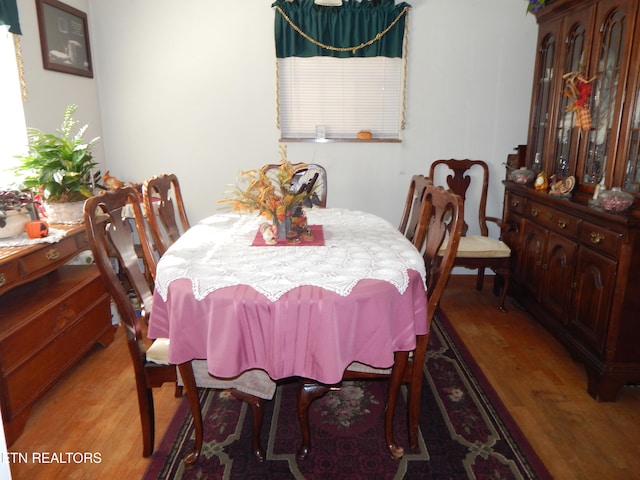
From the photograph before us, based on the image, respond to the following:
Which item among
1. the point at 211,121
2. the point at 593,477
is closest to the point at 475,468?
the point at 593,477

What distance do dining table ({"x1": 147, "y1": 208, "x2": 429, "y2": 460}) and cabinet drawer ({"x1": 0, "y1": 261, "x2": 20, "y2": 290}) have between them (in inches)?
30.5

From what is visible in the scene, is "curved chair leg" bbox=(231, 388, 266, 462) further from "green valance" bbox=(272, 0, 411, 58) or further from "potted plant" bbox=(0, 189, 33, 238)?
"green valance" bbox=(272, 0, 411, 58)

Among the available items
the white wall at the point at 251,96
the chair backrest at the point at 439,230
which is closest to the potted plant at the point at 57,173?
the white wall at the point at 251,96

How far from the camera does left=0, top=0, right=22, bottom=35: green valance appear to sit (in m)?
2.52

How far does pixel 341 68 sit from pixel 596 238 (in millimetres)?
2313

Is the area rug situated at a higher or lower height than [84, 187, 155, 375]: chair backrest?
lower

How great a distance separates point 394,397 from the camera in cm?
179

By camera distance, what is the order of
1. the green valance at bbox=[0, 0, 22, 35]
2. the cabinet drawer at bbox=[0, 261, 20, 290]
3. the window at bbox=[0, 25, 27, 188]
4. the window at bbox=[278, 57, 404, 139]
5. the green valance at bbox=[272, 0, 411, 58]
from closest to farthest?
the cabinet drawer at bbox=[0, 261, 20, 290] < the green valance at bbox=[0, 0, 22, 35] < the window at bbox=[0, 25, 27, 188] < the green valance at bbox=[272, 0, 411, 58] < the window at bbox=[278, 57, 404, 139]

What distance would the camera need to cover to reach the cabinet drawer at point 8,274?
1966 millimetres

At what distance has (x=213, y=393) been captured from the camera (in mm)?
2383

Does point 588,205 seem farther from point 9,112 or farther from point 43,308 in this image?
point 9,112

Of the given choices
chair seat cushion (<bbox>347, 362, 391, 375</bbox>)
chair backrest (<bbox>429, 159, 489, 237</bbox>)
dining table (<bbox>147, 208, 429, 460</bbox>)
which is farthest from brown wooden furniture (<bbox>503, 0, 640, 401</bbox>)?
chair seat cushion (<bbox>347, 362, 391, 375</bbox>)

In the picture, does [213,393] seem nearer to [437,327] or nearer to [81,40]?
[437,327]

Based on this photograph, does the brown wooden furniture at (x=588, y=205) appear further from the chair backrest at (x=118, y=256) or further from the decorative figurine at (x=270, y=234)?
the chair backrest at (x=118, y=256)
